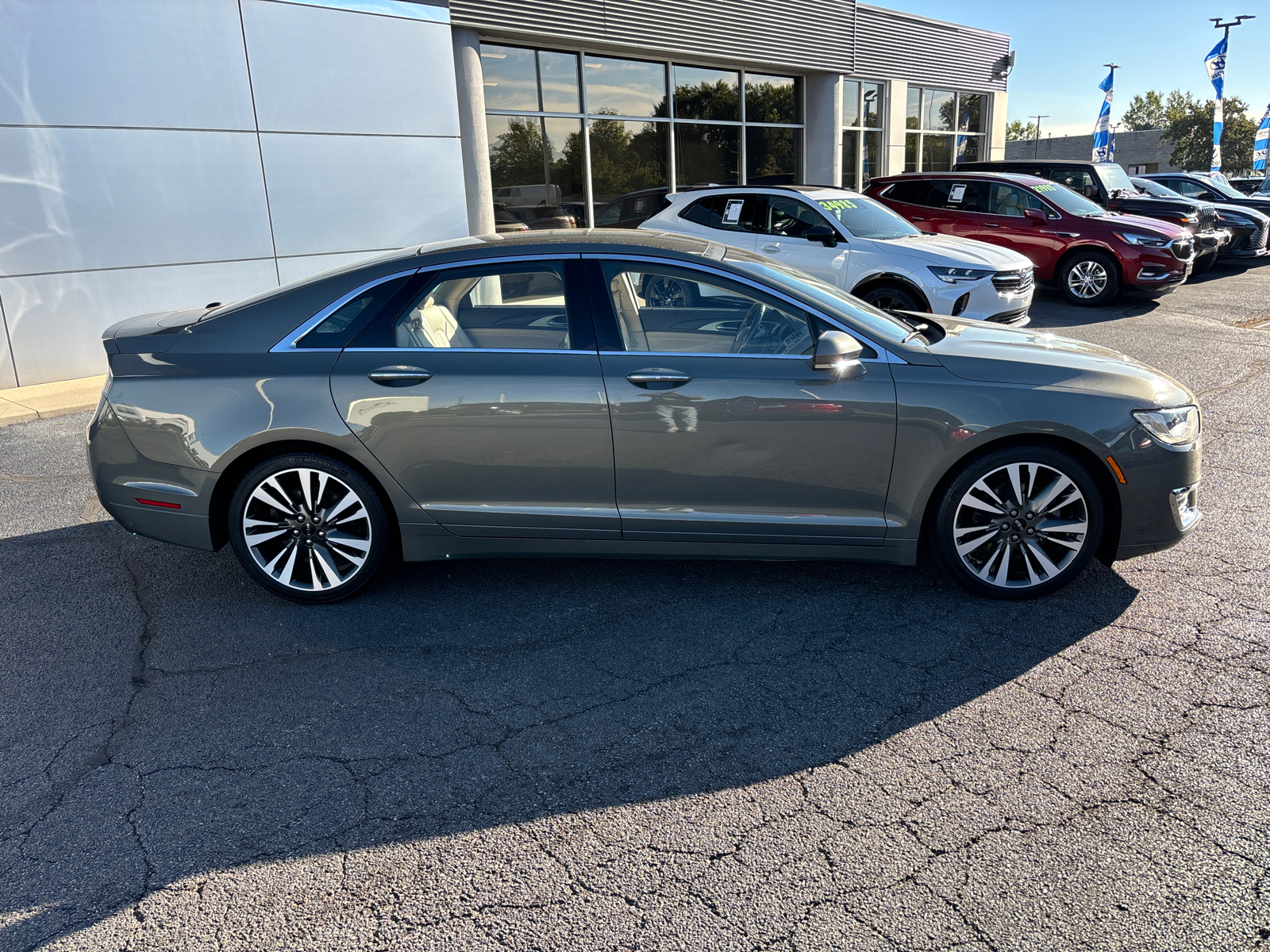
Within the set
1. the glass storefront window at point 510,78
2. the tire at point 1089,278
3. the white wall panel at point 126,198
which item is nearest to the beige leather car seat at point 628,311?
the white wall panel at point 126,198

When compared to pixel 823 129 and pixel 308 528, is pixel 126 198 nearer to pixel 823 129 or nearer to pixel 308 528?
pixel 308 528

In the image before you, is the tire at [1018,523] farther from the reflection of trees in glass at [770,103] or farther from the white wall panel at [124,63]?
the reflection of trees in glass at [770,103]

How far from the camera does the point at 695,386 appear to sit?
4.03 metres

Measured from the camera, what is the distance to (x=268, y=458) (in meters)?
4.30

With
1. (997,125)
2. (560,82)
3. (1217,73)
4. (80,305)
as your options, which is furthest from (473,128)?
(1217,73)

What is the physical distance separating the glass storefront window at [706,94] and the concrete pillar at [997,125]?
1113 cm

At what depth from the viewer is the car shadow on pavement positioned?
9.45 feet

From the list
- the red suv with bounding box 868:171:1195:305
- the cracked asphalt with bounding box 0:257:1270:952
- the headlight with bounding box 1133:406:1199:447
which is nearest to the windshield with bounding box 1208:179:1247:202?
the red suv with bounding box 868:171:1195:305

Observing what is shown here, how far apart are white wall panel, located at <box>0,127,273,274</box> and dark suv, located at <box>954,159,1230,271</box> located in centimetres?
1256

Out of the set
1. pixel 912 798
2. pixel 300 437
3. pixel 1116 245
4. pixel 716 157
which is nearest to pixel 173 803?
pixel 300 437

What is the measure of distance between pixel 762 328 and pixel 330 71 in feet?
31.7

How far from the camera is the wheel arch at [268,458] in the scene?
4262 millimetres

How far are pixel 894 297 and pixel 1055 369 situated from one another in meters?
5.85

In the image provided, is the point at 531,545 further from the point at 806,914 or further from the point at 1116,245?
the point at 1116,245
